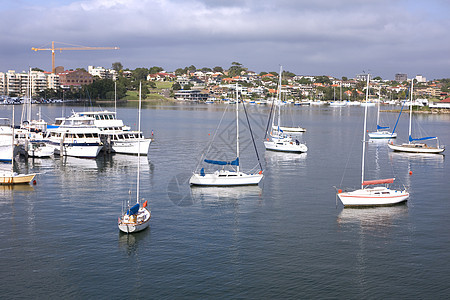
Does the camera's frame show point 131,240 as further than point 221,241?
No

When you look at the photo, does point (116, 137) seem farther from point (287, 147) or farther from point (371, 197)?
point (371, 197)

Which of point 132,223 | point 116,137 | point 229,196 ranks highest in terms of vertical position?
point 116,137

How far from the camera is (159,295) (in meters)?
25.2

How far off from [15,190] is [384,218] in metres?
33.7

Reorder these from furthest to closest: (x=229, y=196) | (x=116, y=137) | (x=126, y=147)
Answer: (x=116, y=137)
(x=126, y=147)
(x=229, y=196)

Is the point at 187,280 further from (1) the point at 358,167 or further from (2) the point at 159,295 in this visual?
(1) the point at 358,167

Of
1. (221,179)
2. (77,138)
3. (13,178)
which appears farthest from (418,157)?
(13,178)

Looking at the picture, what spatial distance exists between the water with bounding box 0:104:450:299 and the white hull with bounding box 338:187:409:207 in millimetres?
736

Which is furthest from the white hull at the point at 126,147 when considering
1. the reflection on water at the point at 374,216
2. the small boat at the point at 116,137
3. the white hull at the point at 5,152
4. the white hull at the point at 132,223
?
the reflection on water at the point at 374,216

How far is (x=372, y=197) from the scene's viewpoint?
4097 centimetres

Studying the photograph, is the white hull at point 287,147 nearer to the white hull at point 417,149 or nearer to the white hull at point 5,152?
the white hull at point 417,149

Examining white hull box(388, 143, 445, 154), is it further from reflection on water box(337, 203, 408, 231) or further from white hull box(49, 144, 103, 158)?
white hull box(49, 144, 103, 158)

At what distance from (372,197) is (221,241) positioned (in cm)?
1541

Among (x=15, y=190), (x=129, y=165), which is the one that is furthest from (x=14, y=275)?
(x=129, y=165)
